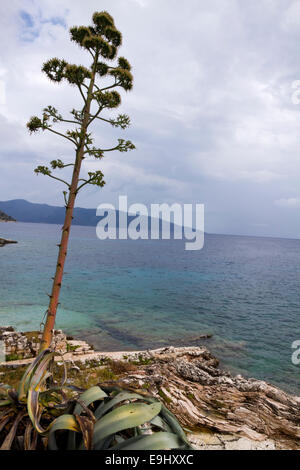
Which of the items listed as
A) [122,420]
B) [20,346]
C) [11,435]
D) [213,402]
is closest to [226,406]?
[213,402]

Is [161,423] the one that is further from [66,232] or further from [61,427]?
[66,232]

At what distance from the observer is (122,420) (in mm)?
2299

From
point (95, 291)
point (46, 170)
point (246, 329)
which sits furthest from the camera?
point (95, 291)

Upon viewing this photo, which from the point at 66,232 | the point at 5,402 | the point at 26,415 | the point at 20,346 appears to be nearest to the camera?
the point at 26,415

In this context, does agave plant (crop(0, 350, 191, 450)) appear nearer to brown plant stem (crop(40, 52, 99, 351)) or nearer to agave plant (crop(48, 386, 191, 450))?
agave plant (crop(48, 386, 191, 450))

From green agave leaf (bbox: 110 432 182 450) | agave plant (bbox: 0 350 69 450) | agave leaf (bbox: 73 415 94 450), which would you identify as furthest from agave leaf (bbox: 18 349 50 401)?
green agave leaf (bbox: 110 432 182 450)

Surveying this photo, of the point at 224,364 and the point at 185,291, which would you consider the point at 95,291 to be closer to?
the point at 185,291

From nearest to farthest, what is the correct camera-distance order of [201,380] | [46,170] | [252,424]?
1. [46,170]
2. [252,424]
3. [201,380]

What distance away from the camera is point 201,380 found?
37.4 ft

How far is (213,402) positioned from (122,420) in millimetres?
7941

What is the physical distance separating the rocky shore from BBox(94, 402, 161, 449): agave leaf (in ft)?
2.58

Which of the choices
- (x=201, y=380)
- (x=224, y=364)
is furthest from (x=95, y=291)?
(x=201, y=380)

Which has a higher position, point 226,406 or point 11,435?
Result: point 11,435

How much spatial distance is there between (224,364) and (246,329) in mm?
11859
